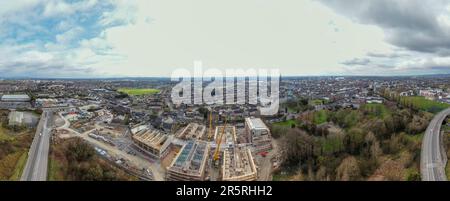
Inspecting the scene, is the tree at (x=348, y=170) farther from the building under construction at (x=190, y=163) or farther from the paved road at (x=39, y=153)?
the paved road at (x=39, y=153)

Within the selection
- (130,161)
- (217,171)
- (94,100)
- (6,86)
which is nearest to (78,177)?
(130,161)

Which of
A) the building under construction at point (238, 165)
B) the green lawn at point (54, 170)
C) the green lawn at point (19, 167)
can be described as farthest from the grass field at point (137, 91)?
the building under construction at point (238, 165)

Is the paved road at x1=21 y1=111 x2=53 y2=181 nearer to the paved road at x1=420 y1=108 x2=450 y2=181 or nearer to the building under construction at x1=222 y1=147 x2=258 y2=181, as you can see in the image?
the building under construction at x1=222 y1=147 x2=258 y2=181

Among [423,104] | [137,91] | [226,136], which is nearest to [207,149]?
[226,136]

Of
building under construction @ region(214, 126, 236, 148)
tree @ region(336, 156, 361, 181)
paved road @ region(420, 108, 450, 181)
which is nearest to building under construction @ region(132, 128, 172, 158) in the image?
building under construction @ region(214, 126, 236, 148)

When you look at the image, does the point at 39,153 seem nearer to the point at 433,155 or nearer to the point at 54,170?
the point at 54,170

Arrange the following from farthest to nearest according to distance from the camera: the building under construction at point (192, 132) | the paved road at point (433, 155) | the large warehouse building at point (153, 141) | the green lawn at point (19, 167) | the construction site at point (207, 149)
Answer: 1. the building under construction at point (192, 132)
2. the large warehouse building at point (153, 141)
3. the paved road at point (433, 155)
4. the construction site at point (207, 149)
5. the green lawn at point (19, 167)

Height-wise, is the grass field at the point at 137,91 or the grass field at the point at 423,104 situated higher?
the grass field at the point at 137,91
